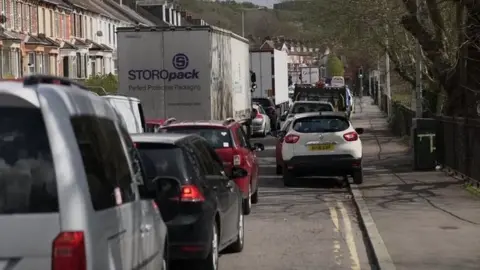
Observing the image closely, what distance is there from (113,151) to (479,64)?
16692mm

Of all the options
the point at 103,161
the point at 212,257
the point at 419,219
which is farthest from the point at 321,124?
the point at 103,161

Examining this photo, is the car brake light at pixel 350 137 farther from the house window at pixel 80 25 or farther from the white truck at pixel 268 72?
the house window at pixel 80 25

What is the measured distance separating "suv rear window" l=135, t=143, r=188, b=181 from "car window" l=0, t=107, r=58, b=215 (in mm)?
4156

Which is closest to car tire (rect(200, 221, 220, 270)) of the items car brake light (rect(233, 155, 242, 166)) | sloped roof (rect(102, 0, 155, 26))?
car brake light (rect(233, 155, 242, 166))

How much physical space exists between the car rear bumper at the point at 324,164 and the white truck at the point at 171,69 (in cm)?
427

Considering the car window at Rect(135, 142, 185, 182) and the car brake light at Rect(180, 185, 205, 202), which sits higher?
the car window at Rect(135, 142, 185, 182)

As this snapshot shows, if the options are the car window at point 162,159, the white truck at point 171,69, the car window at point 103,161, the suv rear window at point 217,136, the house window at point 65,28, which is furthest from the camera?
the house window at point 65,28

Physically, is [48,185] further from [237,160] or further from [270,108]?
[270,108]

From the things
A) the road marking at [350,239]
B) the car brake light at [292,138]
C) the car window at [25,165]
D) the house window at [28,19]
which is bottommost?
the road marking at [350,239]

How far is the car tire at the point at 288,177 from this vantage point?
19462mm

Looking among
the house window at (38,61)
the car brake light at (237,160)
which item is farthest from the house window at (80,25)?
the car brake light at (237,160)

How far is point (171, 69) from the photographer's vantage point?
73.8ft

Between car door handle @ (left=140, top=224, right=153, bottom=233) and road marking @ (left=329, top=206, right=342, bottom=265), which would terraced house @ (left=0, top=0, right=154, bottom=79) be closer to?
road marking @ (left=329, top=206, right=342, bottom=265)

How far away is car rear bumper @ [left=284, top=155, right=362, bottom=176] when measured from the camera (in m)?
19.0
